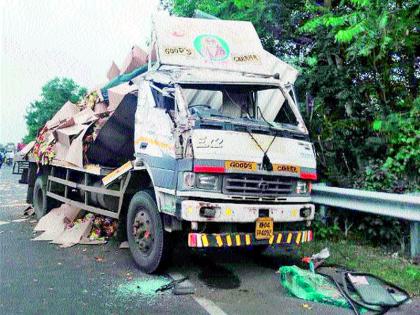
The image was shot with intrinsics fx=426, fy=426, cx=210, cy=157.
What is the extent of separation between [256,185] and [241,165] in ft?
1.04

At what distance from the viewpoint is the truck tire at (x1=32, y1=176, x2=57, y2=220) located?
8.82m

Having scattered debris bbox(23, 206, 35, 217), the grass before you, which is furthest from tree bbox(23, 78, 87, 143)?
the grass

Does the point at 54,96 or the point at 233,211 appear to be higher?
the point at 54,96

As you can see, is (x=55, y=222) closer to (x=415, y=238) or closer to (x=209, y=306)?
(x=209, y=306)

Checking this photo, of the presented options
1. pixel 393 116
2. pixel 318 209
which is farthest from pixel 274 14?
pixel 318 209

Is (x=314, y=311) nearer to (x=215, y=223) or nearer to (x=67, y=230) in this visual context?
(x=215, y=223)

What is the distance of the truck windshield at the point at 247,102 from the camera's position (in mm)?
5625

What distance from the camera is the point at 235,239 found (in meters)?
4.57

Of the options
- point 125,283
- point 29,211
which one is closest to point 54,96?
point 29,211

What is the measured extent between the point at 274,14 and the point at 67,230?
6.25 meters

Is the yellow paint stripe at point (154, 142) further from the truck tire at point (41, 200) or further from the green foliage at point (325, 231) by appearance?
the truck tire at point (41, 200)

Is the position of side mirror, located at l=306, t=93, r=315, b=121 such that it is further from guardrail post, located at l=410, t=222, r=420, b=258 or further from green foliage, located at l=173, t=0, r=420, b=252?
guardrail post, located at l=410, t=222, r=420, b=258

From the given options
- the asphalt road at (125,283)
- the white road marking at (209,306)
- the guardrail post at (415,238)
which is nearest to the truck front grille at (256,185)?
the asphalt road at (125,283)

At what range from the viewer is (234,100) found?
19.2 ft
